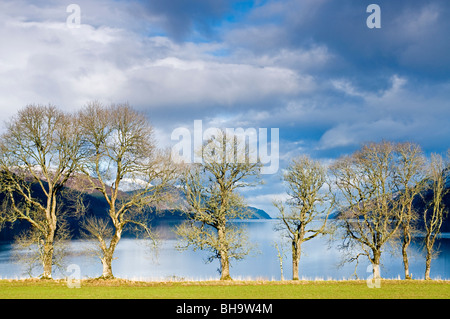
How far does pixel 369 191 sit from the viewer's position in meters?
46.1

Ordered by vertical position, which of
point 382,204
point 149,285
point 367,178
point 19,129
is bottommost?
point 149,285

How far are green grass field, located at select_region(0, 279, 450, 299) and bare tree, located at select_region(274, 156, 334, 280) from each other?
638cm

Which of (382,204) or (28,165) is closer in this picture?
(28,165)

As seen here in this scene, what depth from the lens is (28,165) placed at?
39406 millimetres

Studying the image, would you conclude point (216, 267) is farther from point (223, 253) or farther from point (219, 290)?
point (219, 290)

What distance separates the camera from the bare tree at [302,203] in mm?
42875

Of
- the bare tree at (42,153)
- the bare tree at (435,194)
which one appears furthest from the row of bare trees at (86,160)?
the bare tree at (435,194)

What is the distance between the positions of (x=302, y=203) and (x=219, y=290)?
624 inches

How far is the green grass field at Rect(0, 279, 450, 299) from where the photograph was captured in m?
28.3

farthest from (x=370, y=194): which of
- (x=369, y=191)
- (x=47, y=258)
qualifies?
(x=47, y=258)
